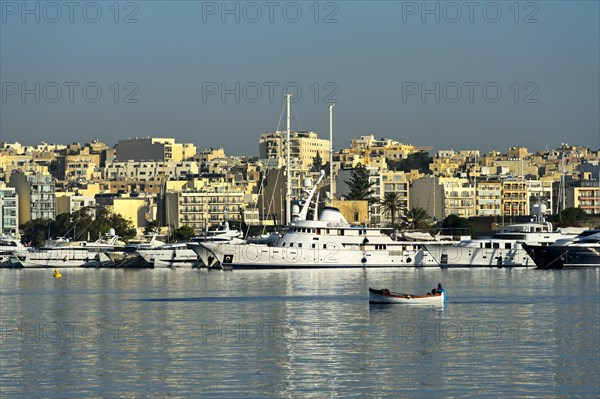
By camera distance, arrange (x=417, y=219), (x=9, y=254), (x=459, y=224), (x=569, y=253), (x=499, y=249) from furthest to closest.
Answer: (x=459, y=224) < (x=417, y=219) < (x=9, y=254) < (x=499, y=249) < (x=569, y=253)

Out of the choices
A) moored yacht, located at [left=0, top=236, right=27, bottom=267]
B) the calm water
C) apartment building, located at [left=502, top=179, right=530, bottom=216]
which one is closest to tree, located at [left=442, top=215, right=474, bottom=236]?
apartment building, located at [left=502, top=179, right=530, bottom=216]

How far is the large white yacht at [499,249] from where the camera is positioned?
114938mm

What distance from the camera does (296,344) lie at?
46.7 meters

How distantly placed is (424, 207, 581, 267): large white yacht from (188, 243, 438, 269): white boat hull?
2224mm

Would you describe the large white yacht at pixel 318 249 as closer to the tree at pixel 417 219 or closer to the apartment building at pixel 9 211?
the tree at pixel 417 219

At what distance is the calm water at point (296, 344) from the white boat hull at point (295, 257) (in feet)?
99.3

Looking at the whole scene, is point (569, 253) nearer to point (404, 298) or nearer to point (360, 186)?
point (404, 298)

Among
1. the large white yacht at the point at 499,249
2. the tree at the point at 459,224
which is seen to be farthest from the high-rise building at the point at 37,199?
the large white yacht at the point at 499,249

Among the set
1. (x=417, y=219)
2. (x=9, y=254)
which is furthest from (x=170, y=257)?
(x=417, y=219)

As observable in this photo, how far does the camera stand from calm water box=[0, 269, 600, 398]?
37.2 metres

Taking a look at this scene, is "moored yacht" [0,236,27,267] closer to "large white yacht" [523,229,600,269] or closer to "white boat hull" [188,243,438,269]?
"white boat hull" [188,243,438,269]

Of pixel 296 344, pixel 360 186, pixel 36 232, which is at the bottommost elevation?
pixel 296 344

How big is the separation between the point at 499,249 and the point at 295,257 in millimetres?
18025

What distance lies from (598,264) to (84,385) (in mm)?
77233
